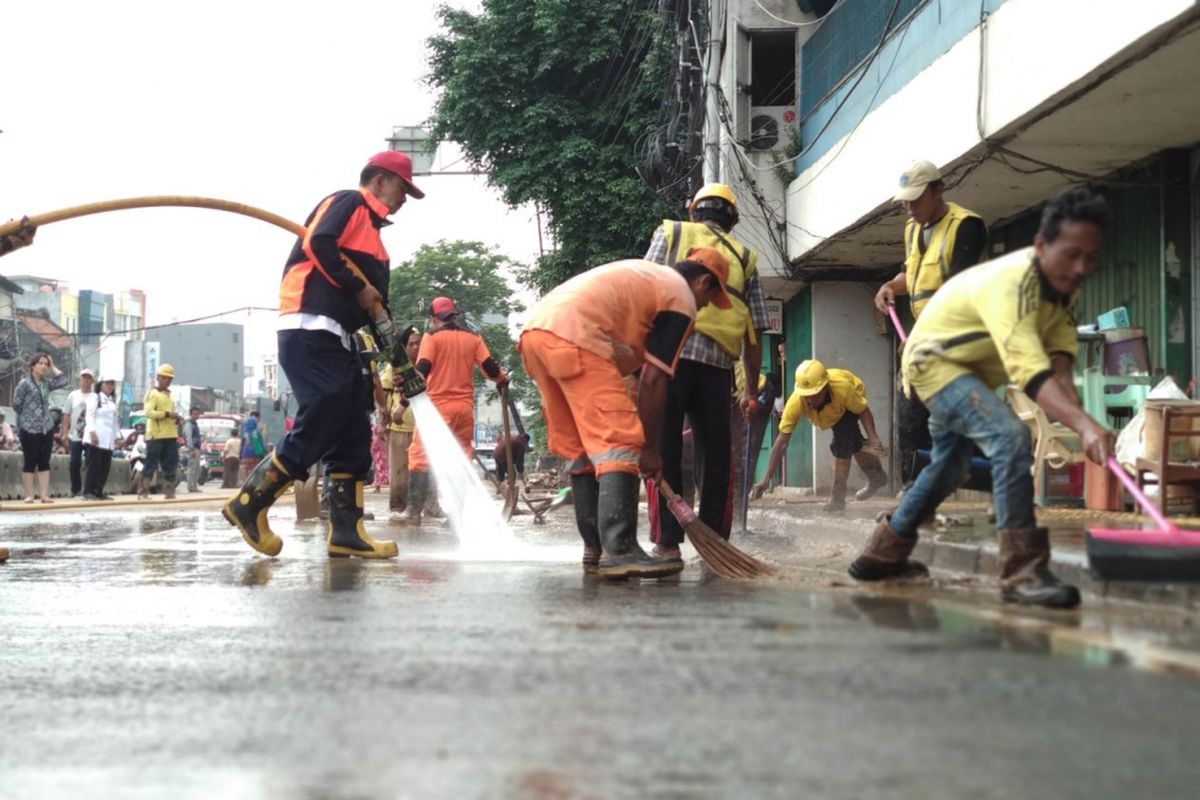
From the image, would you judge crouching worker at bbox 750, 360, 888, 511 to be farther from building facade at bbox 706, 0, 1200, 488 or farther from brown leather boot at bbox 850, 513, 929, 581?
brown leather boot at bbox 850, 513, 929, 581

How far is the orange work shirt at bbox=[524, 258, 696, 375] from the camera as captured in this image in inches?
278

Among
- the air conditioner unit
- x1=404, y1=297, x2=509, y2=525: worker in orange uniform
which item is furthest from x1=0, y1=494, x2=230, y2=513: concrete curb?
the air conditioner unit

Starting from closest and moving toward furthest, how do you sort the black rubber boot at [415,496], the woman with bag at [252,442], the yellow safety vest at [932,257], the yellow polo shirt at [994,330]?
the yellow polo shirt at [994,330] → the yellow safety vest at [932,257] → the black rubber boot at [415,496] → the woman with bag at [252,442]

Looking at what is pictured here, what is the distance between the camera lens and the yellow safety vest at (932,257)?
8227 millimetres

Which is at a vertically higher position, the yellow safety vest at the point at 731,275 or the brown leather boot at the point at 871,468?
the yellow safety vest at the point at 731,275

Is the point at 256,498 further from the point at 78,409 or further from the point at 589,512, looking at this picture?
the point at 78,409

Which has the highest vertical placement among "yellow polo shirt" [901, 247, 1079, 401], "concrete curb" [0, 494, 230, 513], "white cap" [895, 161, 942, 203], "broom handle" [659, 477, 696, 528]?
"white cap" [895, 161, 942, 203]

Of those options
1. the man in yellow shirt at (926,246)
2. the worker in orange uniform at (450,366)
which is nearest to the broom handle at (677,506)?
the man in yellow shirt at (926,246)

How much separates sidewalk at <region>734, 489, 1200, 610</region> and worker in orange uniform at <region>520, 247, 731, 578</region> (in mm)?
1064

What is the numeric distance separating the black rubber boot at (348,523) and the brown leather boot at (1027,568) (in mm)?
3825

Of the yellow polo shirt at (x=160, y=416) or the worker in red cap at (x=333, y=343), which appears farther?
the yellow polo shirt at (x=160, y=416)

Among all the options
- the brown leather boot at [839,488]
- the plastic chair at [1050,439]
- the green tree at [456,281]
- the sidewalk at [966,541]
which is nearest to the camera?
the sidewalk at [966,541]

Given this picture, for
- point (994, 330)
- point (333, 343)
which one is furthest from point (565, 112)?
point (994, 330)

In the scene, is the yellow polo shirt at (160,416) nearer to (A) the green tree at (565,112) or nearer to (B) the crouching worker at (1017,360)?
(A) the green tree at (565,112)
